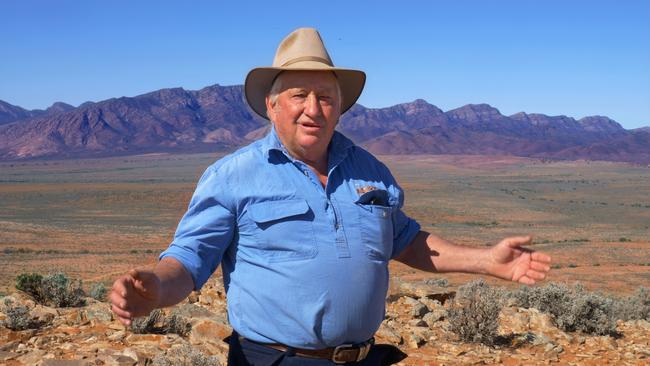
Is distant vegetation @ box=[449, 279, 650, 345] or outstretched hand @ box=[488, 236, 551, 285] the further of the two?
distant vegetation @ box=[449, 279, 650, 345]

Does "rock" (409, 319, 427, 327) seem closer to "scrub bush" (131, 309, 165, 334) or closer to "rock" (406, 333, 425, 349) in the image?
"rock" (406, 333, 425, 349)

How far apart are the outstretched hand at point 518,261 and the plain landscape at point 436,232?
3237mm

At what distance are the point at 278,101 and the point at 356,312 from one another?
0.89 metres

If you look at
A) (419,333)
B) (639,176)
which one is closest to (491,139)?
(639,176)

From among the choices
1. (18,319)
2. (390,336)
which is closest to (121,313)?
(18,319)

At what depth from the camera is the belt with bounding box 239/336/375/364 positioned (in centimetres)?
251

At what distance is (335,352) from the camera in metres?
2.54

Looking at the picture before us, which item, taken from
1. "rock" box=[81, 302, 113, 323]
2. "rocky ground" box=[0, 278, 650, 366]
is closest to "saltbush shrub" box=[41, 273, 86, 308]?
"rocky ground" box=[0, 278, 650, 366]

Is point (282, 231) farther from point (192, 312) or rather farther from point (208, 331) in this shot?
point (192, 312)

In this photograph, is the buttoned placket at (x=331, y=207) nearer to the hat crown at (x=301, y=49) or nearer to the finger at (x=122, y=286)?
the hat crown at (x=301, y=49)

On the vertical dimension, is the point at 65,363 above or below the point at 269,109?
below

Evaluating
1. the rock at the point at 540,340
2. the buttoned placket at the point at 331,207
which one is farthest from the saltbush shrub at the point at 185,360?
the rock at the point at 540,340

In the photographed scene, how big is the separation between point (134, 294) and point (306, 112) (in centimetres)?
96

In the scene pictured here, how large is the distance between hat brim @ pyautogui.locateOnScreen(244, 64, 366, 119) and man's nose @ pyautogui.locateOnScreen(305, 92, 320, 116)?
0.36 feet
